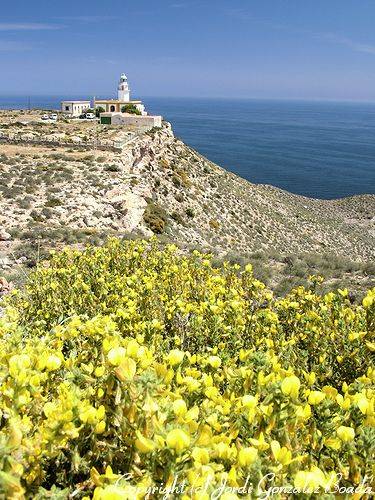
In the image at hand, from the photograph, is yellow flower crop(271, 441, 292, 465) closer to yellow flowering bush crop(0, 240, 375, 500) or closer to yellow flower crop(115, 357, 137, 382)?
yellow flowering bush crop(0, 240, 375, 500)

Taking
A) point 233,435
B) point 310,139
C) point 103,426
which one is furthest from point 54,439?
point 310,139

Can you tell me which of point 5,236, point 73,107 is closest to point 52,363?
point 5,236

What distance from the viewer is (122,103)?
71.1 m

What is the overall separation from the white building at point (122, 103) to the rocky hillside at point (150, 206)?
17.7m

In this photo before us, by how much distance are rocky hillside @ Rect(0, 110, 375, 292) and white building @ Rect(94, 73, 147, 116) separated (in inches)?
697

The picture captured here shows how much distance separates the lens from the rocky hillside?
23.4 metres

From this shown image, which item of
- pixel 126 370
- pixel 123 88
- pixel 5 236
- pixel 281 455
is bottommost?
pixel 5 236

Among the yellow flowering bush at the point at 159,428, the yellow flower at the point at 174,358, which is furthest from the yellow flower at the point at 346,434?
the yellow flower at the point at 174,358

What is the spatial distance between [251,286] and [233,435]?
13.0 ft

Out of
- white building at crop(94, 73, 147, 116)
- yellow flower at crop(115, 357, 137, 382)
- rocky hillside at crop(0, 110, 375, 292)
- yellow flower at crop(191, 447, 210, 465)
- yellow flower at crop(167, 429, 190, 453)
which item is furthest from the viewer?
white building at crop(94, 73, 147, 116)

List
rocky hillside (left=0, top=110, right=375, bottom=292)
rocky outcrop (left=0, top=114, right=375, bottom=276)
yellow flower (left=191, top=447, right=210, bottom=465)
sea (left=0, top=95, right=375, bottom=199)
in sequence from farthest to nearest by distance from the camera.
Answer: sea (left=0, top=95, right=375, bottom=199), rocky outcrop (left=0, top=114, right=375, bottom=276), rocky hillside (left=0, top=110, right=375, bottom=292), yellow flower (left=191, top=447, right=210, bottom=465)

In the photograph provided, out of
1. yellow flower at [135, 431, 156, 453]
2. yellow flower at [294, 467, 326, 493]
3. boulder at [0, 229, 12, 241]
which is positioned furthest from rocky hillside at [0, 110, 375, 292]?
yellow flower at [294, 467, 326, 493]

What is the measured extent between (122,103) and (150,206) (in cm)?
4624

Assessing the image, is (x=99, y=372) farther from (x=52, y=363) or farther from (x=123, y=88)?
(x=123, y=88)
